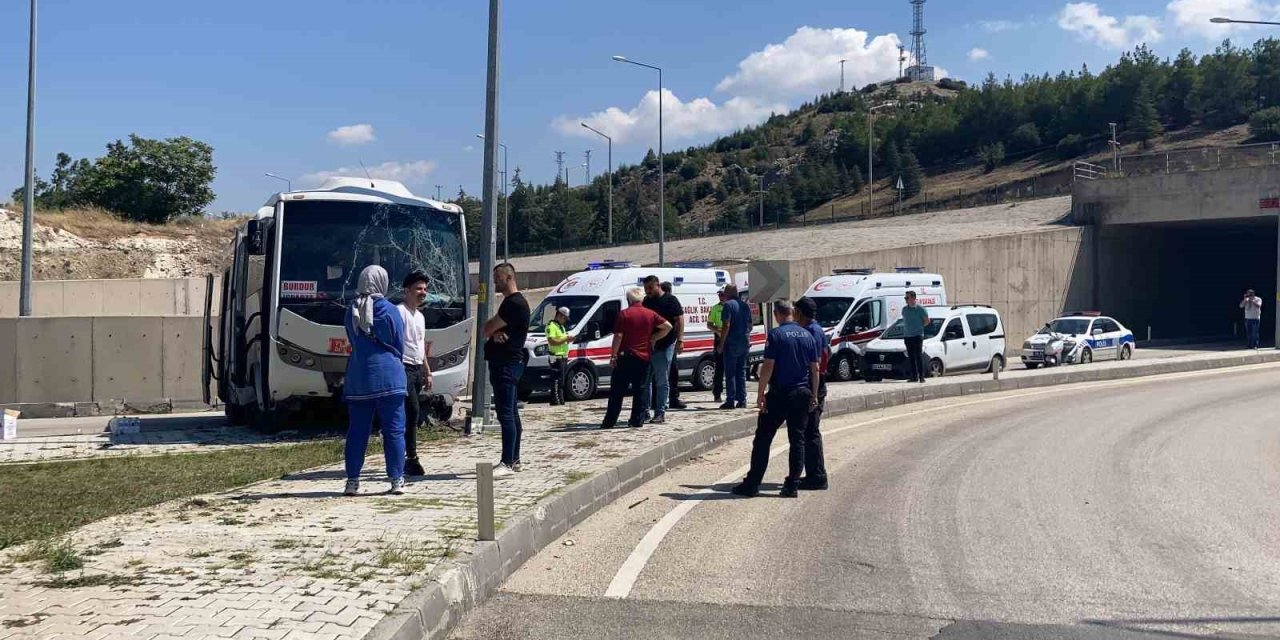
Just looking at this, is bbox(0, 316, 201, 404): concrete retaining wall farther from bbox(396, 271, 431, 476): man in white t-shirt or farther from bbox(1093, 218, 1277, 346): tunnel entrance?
bbox(1093, 218, 1277, 346): tunnel entrance

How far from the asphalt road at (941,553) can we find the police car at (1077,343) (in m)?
16.2

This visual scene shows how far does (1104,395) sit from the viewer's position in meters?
20.8

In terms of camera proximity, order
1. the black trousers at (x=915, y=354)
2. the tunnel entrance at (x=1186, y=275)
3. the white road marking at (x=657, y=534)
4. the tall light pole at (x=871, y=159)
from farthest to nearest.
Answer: the tall light pole at (x=871, y=159) → the tunnel entrance at (x=1186, y=275) → the black trousers at (x=915, y=354) → the white road marking at (x=657, y=534)

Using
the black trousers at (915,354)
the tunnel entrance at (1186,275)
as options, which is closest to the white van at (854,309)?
the black trousers at (915,354)

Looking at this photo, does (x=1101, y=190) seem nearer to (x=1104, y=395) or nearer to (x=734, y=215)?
(x=1104, y=395)

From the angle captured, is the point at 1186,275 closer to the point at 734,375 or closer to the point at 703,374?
the point at 703,374

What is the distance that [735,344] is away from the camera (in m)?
15.5

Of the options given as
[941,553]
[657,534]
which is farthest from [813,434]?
[941,553]

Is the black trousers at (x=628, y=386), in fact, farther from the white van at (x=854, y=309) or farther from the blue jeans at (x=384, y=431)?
the white van at (x=854, y=309)

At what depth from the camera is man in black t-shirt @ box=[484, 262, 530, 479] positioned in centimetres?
960

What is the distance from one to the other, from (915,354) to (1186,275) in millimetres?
33032

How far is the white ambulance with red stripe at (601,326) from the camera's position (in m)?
19.0

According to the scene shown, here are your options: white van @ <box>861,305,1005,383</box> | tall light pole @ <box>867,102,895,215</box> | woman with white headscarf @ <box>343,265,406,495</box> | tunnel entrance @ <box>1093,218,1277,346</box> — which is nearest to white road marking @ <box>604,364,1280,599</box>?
woman with white headscarf @ <box>343,265,406,495</box>

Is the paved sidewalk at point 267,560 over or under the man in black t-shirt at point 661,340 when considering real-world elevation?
under
